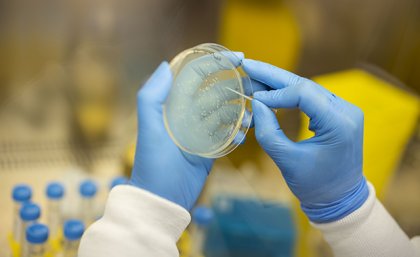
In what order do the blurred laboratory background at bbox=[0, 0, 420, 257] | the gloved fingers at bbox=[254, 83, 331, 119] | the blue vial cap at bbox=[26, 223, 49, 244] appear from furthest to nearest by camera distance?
1. the blurred laboratory background at bbox=[0, 0, 420, 257]
2. the blue vial cap at bbox=[26, 223, 49, 244]
3. the gloved fingers at bbox=[254, 83, 331, 119]

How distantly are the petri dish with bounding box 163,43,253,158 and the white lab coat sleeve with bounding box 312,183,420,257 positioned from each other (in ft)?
0.99

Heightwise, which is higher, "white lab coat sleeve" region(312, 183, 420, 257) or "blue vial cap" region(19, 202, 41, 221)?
"white lab coat sleeve" region(312, 183, 420, 257)

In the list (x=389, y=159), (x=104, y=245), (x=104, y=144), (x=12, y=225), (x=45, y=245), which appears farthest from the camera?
(x=104, y=144)

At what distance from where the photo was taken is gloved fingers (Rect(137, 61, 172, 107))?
1149mm

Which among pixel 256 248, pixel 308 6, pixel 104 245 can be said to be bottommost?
pixel 256 248

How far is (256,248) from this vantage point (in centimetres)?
158

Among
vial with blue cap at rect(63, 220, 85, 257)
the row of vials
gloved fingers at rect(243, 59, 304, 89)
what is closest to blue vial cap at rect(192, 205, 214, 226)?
the row of vials

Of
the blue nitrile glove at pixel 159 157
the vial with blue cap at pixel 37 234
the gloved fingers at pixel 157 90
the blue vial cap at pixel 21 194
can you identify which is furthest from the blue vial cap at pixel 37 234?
the gloved fingers at pixel 157 90

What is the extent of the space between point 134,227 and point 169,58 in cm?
96

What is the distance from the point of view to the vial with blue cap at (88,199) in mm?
1484

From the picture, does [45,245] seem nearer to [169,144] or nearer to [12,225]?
[12,225]

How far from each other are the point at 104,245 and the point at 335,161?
20.2 inches

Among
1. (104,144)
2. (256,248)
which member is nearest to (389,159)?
(256,248)

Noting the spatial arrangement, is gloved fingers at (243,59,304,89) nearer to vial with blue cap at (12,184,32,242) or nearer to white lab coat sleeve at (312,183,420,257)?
white lab coat sleeve at (312,183,420,257)
